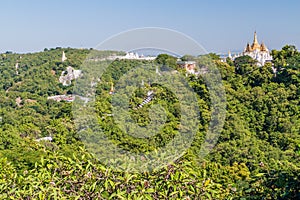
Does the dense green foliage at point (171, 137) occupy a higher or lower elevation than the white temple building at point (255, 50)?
lower

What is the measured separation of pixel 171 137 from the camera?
32.7 ft

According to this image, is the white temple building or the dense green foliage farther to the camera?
the white temple building

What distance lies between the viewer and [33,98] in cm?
2805

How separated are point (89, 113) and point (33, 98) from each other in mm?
14927

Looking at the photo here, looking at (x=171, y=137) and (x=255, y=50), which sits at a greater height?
(x=255, y=50)

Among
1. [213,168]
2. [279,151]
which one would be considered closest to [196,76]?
[279,151]

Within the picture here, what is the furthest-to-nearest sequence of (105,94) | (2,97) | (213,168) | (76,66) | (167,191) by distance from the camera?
(76,66) < (2,97) < (105,94) < (213,168) < (167,191)

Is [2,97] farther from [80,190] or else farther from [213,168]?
[80,190]

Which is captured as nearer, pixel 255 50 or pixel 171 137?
pixel 171 137

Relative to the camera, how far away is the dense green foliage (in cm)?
198

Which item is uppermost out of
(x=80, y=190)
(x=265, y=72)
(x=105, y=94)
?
(x=265, y=72)

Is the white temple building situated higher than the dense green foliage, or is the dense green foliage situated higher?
the white temple building

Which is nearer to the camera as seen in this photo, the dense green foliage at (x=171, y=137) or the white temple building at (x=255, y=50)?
the dense green foliage at (x=171, y=137)

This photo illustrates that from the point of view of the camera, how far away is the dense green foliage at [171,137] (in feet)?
6.49
